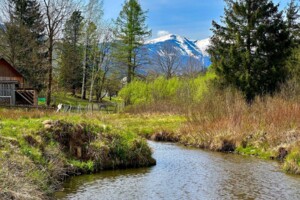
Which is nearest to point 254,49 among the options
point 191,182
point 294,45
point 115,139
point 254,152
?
point 294,45

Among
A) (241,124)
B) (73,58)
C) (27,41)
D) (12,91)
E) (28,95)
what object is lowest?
(241,124)

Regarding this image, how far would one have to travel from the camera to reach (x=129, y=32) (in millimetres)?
52688

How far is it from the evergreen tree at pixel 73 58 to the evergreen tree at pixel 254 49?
2347 cm

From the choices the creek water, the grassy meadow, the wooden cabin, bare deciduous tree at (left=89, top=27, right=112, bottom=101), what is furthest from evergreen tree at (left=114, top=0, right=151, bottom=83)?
the creek water

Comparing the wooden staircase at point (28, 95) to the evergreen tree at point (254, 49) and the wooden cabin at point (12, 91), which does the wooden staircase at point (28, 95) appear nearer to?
the wooden cabin at point (12, 91)

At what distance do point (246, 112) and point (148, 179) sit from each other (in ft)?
33.0

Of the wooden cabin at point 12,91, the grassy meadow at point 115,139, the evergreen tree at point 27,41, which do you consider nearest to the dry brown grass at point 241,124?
the grassy meadow at point 115,139

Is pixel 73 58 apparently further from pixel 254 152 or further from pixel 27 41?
pixel 254 152

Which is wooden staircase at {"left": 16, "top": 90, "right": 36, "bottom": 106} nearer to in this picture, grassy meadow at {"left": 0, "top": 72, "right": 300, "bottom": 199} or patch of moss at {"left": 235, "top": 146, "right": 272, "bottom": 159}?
grassy meadow at {"left": 0, "top": 72, "right": 300, "bottom": 199}

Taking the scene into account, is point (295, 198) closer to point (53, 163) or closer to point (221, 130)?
point (53, 163)

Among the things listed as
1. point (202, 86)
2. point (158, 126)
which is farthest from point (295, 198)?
point (202, 86)

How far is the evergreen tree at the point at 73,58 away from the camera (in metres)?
52.8

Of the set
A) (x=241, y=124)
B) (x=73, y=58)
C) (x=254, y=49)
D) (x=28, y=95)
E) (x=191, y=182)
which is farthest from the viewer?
(x=73, y=58)

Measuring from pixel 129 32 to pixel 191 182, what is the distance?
137 ft
